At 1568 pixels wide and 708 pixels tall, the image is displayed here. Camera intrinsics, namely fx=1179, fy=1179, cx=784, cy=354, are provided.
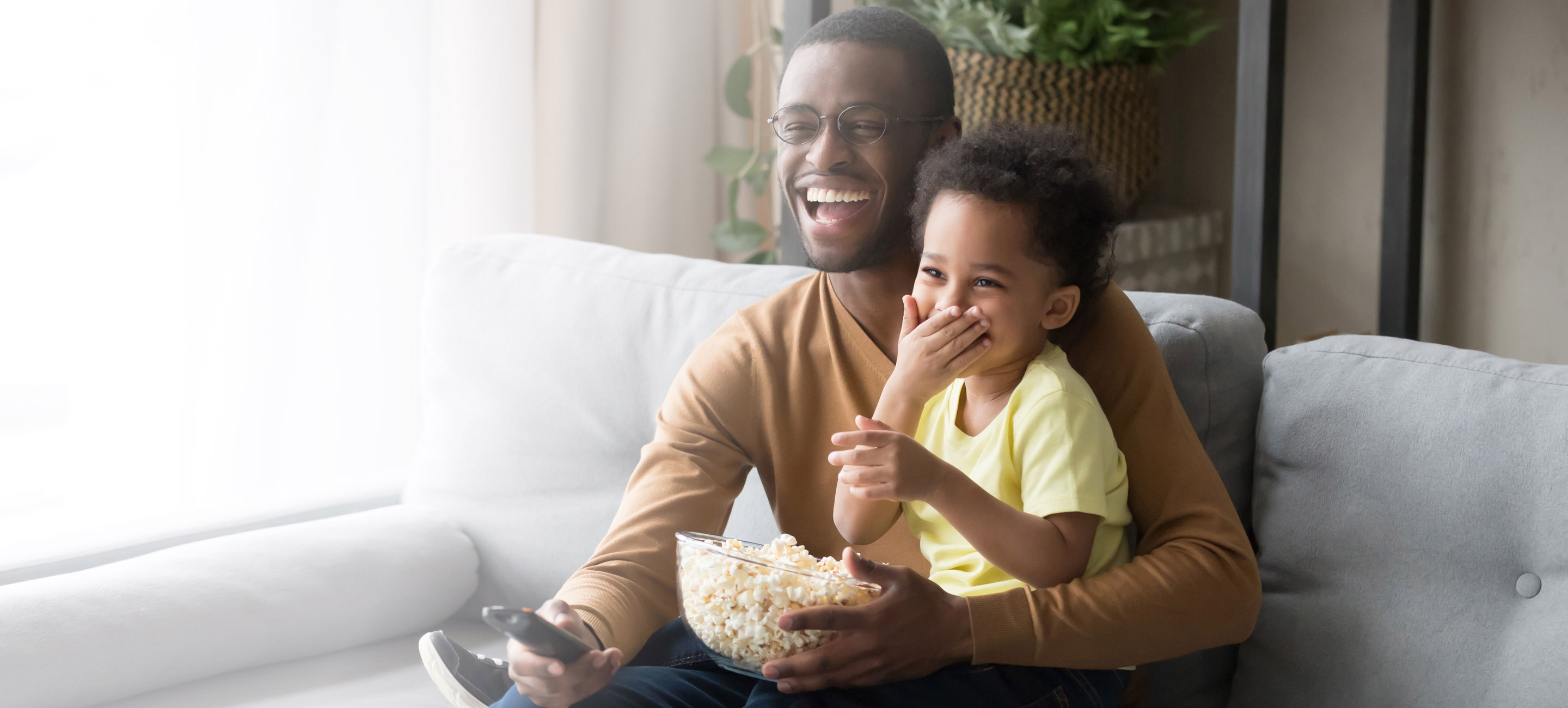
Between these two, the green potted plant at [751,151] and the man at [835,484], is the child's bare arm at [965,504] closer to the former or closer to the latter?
the man at [835,484]

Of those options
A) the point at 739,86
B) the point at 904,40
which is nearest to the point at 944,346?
the point at 904,40

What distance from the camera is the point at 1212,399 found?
3.84ft

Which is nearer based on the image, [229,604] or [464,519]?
[229,604]

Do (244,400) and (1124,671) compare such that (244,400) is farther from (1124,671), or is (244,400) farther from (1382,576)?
(1382,576)

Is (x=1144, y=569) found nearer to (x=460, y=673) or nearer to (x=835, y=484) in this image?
(x=835, y=484)

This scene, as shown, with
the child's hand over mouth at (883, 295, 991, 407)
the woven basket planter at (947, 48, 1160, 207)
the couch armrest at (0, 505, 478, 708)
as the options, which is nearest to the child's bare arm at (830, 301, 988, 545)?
the child's hand over mouth at (883, 295, 991, 407)

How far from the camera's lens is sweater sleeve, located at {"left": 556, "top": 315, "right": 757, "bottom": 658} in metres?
1.05

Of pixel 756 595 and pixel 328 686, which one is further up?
pixel 756 595

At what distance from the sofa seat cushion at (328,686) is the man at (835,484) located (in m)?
0.39

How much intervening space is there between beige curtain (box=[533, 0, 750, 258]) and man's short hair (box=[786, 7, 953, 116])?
1.04 metres

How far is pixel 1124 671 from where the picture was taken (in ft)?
3.34

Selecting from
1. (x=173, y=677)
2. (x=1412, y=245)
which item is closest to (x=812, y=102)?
(x=173, y=677)

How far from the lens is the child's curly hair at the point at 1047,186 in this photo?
97 cm

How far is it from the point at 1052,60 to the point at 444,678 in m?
1.42
